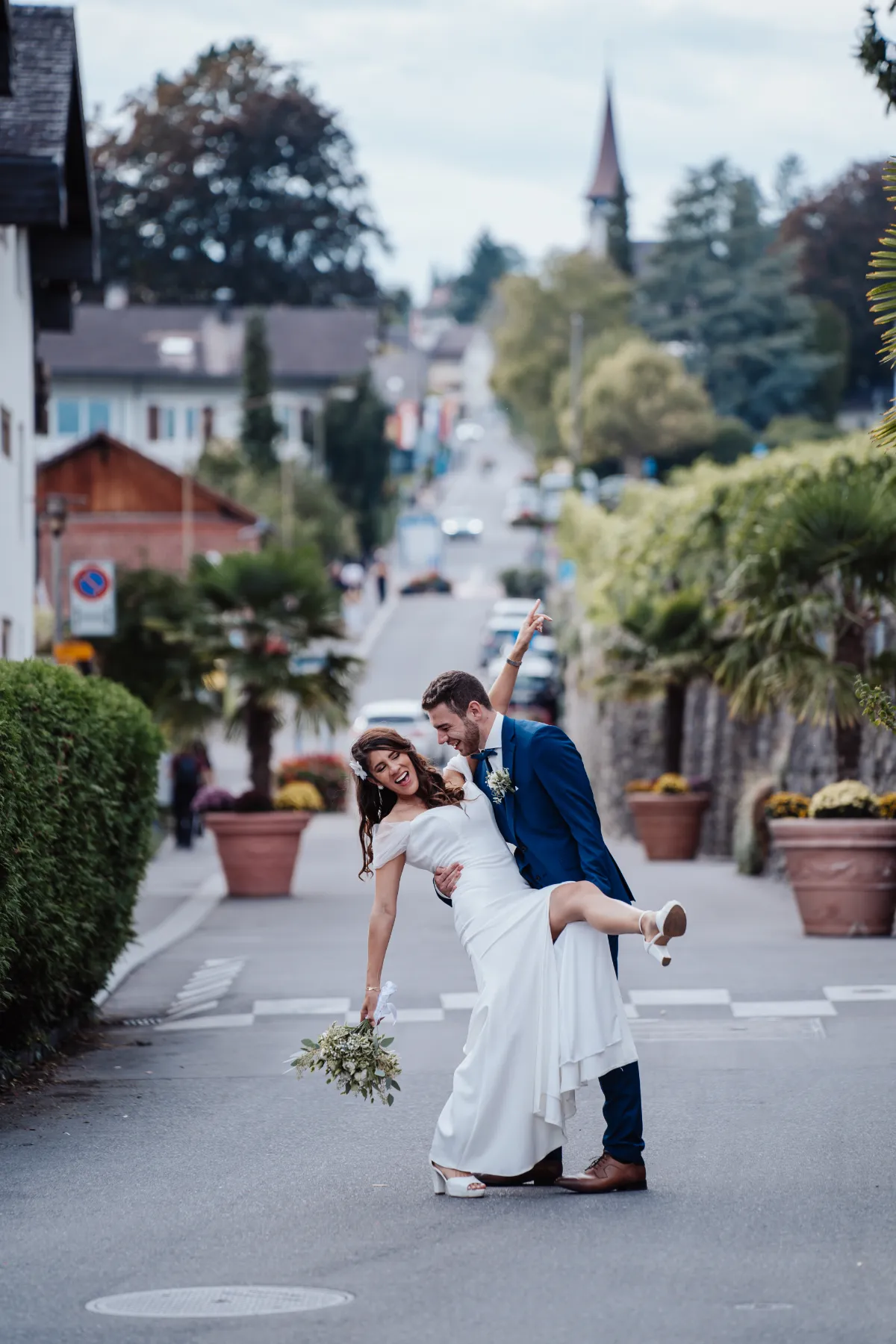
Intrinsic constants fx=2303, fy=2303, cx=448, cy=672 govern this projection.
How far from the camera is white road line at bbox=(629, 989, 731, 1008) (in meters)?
12.9

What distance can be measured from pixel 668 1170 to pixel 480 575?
97.1 m

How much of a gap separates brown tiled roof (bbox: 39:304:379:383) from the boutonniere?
88.4m

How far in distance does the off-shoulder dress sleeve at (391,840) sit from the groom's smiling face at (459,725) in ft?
1.07

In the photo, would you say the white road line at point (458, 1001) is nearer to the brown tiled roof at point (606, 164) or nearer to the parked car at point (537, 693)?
the parked car at point (537, 693)

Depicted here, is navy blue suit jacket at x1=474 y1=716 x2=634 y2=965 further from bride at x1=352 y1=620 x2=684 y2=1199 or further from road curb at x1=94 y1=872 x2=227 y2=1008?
road curb at x1=94 y1=872 x2=227 y2=1008

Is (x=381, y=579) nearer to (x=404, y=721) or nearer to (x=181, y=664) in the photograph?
(x=404, y=721)

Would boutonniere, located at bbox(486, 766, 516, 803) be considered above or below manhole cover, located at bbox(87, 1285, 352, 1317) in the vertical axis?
above

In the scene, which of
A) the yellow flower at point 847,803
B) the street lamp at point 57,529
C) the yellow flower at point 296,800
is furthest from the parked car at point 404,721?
the yellow flower at point 847,803

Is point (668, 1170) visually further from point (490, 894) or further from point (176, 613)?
point (176, 613)

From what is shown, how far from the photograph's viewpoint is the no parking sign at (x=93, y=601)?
28.3 m

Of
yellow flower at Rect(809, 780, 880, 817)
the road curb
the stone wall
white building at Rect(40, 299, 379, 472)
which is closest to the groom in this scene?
the road curb

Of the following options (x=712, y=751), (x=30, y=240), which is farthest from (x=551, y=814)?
(x=712, y=751)

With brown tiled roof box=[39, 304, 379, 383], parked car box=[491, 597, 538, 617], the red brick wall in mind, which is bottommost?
parked car box=[491, 597, 538, 617]

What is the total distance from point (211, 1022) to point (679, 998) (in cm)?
267
